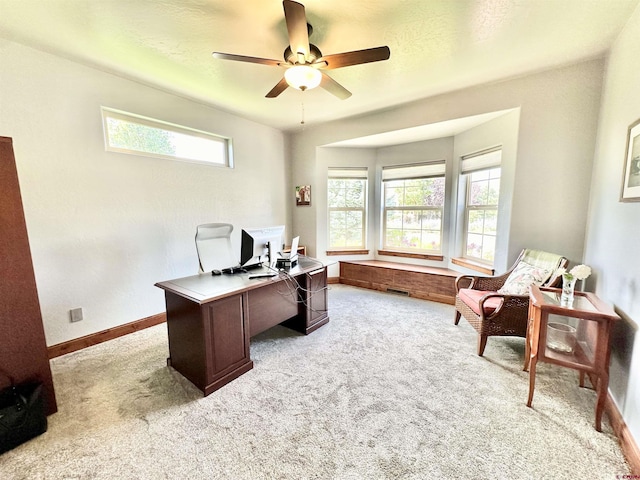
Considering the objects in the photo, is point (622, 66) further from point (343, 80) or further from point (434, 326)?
point (434, 326)

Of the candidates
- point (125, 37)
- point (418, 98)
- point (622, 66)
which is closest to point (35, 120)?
point (125, 37)

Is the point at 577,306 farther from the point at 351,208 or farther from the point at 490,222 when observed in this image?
the point at 351,208

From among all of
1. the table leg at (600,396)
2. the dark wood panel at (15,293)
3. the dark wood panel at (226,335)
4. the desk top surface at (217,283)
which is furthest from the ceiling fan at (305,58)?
the table leg at (600,396)

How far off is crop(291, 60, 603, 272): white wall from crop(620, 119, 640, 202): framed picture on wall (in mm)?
803

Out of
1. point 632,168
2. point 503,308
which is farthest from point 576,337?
point 632,168

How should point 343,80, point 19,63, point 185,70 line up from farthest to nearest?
point 343,80 → point 185,70 → point 19,63

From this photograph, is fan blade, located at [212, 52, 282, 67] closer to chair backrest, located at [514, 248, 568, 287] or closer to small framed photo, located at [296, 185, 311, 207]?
small framed photo, located at [296, 185, 311, 207]

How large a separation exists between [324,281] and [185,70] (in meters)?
2.51

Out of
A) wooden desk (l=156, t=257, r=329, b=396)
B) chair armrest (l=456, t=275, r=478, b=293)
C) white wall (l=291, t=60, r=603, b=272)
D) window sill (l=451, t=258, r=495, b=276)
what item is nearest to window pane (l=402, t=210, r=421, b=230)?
window sill (l=451, t=258, r=495, b=276)

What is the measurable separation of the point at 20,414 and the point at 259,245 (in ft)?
5.69

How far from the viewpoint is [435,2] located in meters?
1.64

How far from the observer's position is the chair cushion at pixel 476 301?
7.56ft

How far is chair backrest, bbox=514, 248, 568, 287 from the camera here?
2313 mm

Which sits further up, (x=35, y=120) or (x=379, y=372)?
(x=35, y=120)
